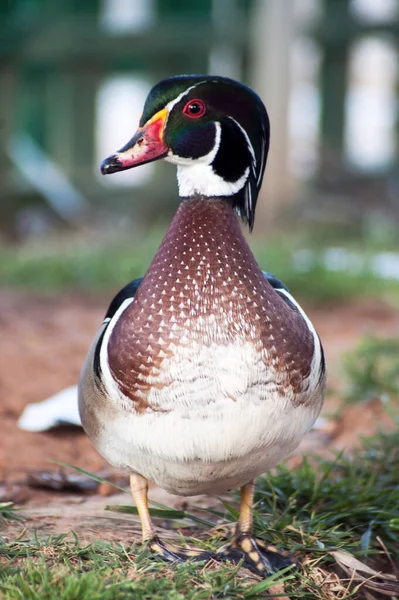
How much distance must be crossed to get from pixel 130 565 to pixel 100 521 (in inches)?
15.6

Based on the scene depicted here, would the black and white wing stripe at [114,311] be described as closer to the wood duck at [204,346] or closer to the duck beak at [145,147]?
the wood duck at [204,346]

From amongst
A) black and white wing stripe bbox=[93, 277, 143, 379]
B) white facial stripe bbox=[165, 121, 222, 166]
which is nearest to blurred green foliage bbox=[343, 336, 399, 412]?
black and white wing stripe bbox=[93, 277, 143, 379]

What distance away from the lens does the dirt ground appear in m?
2.68

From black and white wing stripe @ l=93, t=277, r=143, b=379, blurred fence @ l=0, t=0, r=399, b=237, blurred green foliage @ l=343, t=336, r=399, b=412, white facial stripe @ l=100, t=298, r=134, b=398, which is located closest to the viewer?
white facial stripe @ l=100, t=298, r=134, b=398

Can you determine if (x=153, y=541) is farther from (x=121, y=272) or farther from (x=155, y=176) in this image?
(x=155, y=176)

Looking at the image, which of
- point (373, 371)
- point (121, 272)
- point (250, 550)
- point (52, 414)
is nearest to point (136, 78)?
point (121, 272)

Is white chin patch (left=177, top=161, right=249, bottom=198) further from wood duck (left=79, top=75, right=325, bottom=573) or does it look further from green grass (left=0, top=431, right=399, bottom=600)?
green grass (left=0, top=431, right=399, bottom=600)

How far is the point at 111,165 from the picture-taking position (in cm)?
227

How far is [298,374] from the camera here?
225cm

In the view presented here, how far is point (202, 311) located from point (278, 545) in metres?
0.72

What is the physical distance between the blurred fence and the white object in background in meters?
5.27

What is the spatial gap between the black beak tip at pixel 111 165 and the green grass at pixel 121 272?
350 centimetres

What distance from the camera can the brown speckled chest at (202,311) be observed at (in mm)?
2191

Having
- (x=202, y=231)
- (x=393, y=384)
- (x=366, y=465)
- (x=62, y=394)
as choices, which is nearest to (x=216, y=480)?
(x=202, y=231)
